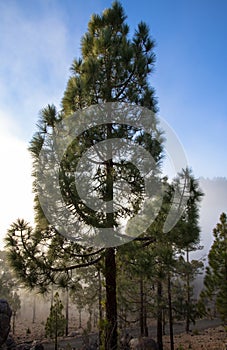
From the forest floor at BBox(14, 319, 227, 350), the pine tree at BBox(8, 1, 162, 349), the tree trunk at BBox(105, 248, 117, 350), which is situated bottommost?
the forest floor at BBox(14, 319, 227, 350)

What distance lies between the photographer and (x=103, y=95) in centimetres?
747

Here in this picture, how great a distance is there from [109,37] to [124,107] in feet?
6.64

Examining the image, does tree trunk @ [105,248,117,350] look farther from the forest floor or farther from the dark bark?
the forest floor

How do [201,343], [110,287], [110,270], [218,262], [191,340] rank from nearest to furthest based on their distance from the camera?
[110,287] < [110,270] < [201,343] < [218,262] < [191,340]

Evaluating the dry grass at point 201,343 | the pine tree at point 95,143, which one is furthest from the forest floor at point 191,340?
the pine tree at point 95,143

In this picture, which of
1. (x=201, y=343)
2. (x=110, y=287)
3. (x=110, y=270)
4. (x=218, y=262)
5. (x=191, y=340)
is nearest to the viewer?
(x=110, y=287)

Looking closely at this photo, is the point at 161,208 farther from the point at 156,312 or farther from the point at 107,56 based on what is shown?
the point at 156,312

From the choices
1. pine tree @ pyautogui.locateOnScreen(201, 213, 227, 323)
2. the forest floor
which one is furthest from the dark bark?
pine tree @ pyautogui.locateOnScreen(201, 213, 227, 323)

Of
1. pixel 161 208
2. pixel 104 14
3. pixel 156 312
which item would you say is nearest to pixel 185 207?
pixel 161 208

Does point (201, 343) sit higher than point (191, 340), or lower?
higher

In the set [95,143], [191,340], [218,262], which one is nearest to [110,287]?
[95,143]

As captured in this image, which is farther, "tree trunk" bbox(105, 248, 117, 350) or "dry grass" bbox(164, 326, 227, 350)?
"dry grass" bbox(164, 326, 227, 350)

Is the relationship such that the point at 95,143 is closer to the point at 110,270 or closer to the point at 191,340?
the point at 110,270

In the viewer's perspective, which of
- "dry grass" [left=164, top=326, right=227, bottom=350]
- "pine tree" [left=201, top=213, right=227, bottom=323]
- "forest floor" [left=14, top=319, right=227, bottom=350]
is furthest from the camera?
"pine tree" [left=201, top=213, right=227, bottom=323]
